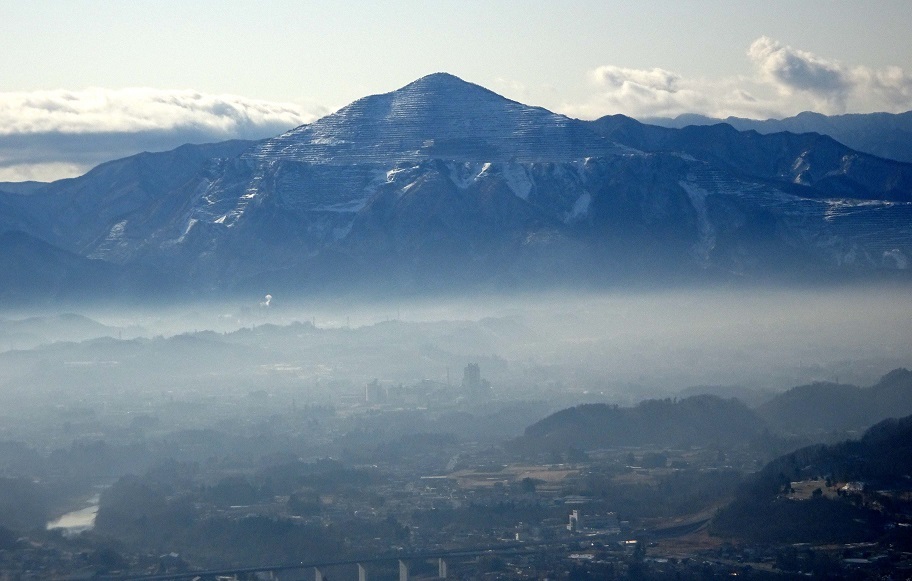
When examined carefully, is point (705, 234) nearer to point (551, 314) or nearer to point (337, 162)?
point (551, 314)

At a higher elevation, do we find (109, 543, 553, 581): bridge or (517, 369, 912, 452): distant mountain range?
(517, 369, 912, 452): distant mountain range

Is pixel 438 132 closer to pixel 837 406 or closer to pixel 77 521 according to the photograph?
pixel 837 406

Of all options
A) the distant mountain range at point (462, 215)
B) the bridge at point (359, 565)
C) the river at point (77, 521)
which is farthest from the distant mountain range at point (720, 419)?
the distant mountain range at point (462, 215)

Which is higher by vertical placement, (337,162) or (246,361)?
(337,162)

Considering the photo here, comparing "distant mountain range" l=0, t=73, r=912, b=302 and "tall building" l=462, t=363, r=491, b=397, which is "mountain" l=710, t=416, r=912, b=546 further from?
"distant mountain range" l=0, t=73, r=912, b=302

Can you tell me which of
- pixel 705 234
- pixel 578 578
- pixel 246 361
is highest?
pixel 705 234

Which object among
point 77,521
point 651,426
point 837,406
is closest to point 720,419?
point 651,426

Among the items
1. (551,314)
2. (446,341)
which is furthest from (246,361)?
(551,314)

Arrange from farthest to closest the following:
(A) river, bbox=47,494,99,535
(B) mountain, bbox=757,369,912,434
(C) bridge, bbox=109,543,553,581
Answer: (B) mountain, bbox=757,369,912,434 < (A) river, bbox=47,494,99,535 < (C) bridge, bbox=109,543,553,581

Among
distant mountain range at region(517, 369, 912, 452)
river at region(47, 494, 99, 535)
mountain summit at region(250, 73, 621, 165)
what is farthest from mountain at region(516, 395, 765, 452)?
mountain summit at region(250, 73, 621, 165)
